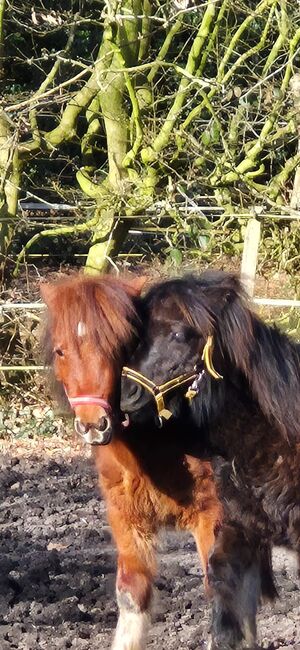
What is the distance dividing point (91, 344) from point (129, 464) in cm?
63

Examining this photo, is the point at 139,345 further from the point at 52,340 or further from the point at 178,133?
the point at 178,133

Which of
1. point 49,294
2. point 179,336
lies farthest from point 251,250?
point 179,336

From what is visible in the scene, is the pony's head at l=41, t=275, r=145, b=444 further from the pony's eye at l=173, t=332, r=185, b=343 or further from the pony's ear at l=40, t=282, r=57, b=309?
the pony's eye at l=173, t=332, r=185, b=343

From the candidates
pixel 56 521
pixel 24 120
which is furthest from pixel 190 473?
pixel 24 120

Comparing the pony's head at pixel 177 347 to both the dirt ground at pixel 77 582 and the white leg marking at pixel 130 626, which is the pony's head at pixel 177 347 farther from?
the dirt ground at pixel 77 582

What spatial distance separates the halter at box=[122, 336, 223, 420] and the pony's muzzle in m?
0.26

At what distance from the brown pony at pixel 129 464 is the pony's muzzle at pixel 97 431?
16 centimetres

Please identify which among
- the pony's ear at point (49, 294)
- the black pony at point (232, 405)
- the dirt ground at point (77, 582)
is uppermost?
the pony's ear at point (49, 294)

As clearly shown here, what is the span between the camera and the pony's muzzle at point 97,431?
3939 millimetres

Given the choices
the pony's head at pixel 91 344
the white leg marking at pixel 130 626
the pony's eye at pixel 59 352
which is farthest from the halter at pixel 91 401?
the white leg marking at pixel 130 626

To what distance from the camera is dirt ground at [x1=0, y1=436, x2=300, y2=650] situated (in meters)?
4.64

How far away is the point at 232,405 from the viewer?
4.36m

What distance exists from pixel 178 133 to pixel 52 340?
14.3ft

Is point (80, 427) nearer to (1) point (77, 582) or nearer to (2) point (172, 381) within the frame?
(2) point (172, 381)
